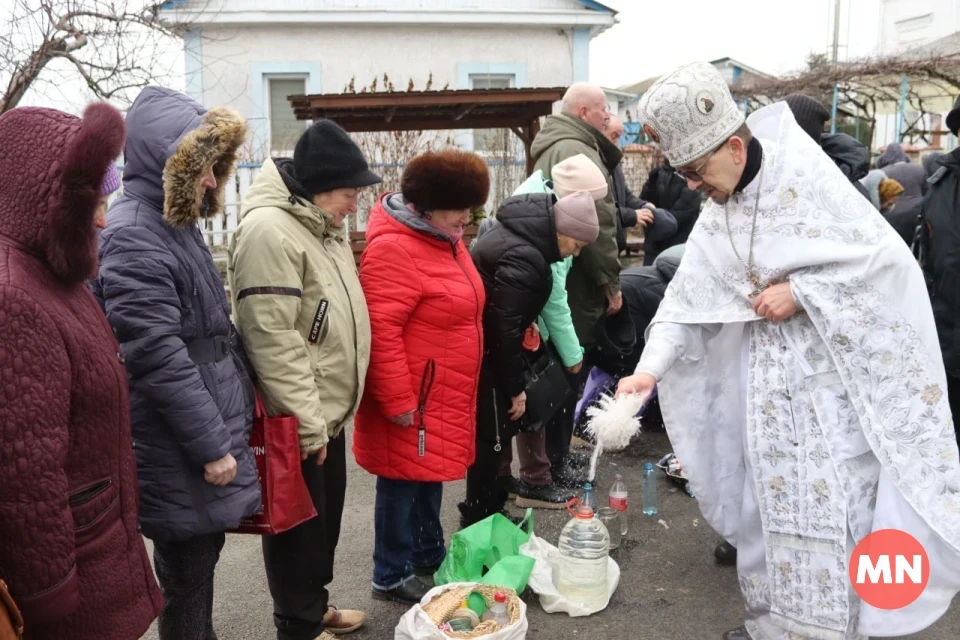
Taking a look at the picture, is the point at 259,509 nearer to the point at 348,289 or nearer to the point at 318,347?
the point at 318,347

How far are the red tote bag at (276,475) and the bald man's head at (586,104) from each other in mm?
3525

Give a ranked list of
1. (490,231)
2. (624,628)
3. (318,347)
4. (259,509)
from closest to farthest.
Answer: (259,509)
(318,347)
(624,628)
(490,231)

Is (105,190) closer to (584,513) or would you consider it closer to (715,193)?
(715,193)

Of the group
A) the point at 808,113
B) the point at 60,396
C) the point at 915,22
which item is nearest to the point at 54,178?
the point at 60,396

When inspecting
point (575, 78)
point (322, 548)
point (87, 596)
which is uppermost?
point (575, 78)

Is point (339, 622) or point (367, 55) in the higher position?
point (367, 55)

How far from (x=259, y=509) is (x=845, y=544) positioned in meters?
1.99

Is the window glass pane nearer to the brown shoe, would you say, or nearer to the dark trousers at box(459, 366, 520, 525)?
the dark trousers at box(459, 366, 520, 525)

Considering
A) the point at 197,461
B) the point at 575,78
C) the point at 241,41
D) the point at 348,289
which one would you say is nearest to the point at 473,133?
the point at 575,78

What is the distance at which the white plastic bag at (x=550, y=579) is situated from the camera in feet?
12.0

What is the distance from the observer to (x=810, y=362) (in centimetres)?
288

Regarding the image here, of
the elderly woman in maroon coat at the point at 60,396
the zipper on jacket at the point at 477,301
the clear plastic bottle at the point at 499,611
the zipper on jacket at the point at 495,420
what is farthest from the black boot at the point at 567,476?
the elderly woman in maroon coat at the point at 60,396

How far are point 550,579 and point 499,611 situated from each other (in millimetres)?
538

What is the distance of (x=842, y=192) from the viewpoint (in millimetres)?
2811
